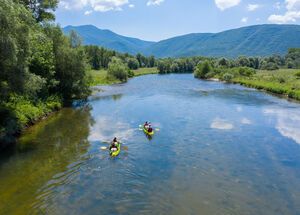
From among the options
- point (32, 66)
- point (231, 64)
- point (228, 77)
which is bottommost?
point (228, 77)

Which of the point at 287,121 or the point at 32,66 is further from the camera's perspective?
the point at 32,66

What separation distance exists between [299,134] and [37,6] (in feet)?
139

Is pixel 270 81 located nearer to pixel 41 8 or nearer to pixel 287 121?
pixel 287 121

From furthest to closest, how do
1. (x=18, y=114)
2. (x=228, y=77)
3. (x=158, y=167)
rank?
1. (x=228, y=77)
2. (x=18, y=114)
3. (x=158, y=167)

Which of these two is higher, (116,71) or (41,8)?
(41,8)

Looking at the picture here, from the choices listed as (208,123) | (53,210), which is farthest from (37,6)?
(53,210)

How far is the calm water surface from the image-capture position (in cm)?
1711

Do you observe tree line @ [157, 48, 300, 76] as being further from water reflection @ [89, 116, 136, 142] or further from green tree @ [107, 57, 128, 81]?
water reflection @ [89, 116, 136, 142]

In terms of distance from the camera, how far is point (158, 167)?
74.1 ft

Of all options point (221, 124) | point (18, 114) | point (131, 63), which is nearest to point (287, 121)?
point (221, 124)

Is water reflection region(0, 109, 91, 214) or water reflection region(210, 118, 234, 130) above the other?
water reflection region(0, 109, 91, 214)

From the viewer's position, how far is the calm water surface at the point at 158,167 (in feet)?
56.1

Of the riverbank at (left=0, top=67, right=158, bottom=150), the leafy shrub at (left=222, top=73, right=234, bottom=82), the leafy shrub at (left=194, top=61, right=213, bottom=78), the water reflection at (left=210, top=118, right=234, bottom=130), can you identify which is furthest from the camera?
the leafy shrub at (left=194, top=61, right=213, bottom=78)

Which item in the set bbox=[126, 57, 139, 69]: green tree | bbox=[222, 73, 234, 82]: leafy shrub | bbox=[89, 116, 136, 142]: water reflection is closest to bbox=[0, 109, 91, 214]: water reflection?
bbox=[89, 116, 136, 142]: water reflection
